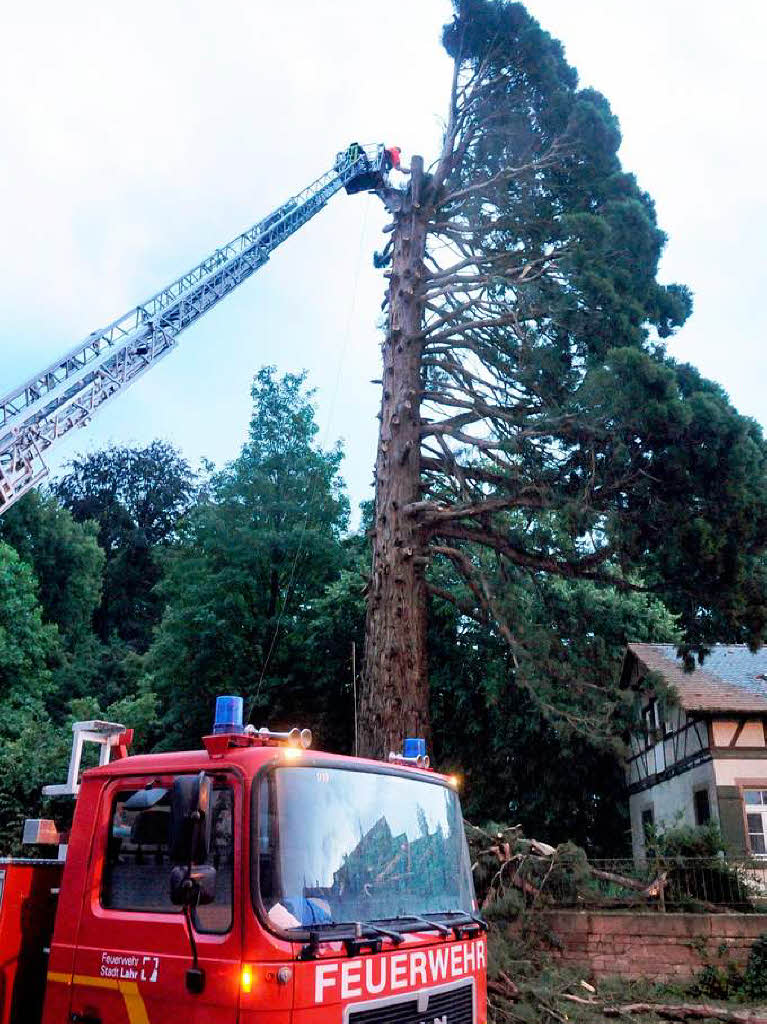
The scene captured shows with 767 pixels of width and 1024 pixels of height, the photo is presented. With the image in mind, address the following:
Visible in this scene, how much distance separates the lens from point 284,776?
396 cm

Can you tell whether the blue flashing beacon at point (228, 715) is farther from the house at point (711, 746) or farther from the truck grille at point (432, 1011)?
the house at point (711, 746)

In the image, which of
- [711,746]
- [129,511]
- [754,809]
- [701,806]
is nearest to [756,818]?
[754,809]

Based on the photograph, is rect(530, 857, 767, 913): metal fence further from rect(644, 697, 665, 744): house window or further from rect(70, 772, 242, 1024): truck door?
rect(644, 697, 665, 744): house window

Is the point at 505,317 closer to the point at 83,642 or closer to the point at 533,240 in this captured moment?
the point at 533,240

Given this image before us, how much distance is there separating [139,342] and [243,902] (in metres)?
15.4

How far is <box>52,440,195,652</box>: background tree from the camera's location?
144 feet

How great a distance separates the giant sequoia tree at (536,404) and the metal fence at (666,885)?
2449 millimetres

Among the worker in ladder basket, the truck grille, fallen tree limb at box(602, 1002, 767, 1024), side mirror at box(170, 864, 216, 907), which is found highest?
the worker in ladder basket

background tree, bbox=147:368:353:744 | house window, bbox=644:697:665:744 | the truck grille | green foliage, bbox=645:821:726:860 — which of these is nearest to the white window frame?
house window, bbox=644:697:665:744

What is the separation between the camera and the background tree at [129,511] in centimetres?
4391

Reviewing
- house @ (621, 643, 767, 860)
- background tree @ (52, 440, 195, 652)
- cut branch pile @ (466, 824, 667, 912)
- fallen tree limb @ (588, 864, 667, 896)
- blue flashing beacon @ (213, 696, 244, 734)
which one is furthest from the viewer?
background tree @ (52, 440, 195, 652)

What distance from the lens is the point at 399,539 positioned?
12445 mm

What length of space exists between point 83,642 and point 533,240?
29.7 metres

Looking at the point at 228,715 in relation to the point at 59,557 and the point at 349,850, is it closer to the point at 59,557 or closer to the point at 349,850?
the point at 349,850
